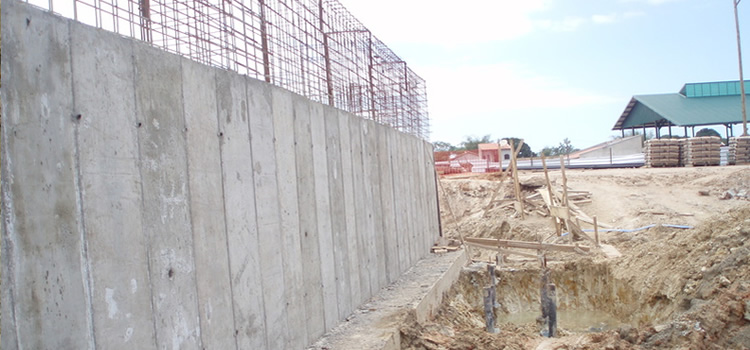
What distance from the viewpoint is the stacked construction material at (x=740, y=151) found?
23344 millimetres

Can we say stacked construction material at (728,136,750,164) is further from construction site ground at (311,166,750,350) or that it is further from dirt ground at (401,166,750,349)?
dirt ground at (401,166,750,349)

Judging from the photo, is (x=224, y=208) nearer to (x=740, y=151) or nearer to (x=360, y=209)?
(x=360, y=209)

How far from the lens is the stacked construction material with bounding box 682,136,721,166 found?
901 inches

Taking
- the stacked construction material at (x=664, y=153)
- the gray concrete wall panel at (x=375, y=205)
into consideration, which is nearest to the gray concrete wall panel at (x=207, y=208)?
the gray concrete wall panel at (x=375, y=205)

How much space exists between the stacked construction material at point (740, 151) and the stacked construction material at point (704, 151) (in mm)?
835

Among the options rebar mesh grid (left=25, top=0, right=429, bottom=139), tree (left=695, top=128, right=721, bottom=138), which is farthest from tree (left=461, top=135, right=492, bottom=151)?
rebar mesh grid (left=25, top=0, right=429, bottom=139)

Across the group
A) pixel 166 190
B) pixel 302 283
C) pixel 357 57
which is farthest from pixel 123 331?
pixel 357 57

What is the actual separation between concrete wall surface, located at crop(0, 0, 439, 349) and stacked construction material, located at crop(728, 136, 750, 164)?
2269 centimetres

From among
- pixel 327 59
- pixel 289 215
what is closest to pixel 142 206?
pixel 289 215

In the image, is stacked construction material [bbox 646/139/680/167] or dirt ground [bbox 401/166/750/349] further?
stacked construction material [bbox 646/139/680/167]

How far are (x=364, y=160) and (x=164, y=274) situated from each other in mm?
4926

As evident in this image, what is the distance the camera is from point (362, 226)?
317 inches

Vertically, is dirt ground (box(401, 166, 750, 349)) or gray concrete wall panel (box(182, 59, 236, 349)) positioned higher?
gray concrete wall panel (box(182, 59, 236, 349))

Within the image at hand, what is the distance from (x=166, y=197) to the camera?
3.82 meters
